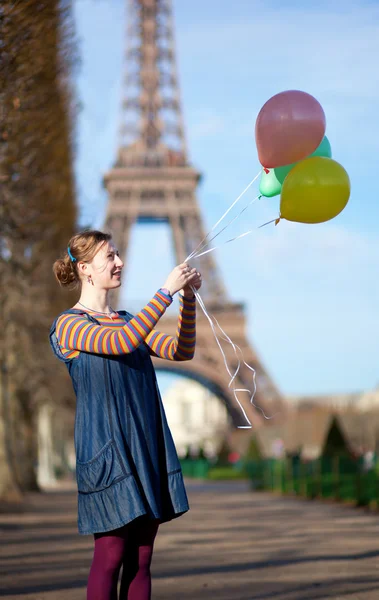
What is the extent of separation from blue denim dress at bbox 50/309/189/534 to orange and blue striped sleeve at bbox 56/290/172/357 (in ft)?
0.33

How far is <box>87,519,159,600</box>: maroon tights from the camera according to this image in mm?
4012

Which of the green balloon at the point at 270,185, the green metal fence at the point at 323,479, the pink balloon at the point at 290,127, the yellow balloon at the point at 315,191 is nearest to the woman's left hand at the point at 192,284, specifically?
the yellow balloon at the point at 315,191

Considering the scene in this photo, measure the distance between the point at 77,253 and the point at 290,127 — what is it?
1.36 meters

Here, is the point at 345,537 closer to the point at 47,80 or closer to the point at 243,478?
the point at 47,80

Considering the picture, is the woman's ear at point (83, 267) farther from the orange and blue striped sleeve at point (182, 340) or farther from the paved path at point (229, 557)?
the paved path at point (229, 557)

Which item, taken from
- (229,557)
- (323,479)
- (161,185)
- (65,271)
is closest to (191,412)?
(161,185)

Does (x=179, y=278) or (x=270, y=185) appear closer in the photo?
(x=179, y=278)

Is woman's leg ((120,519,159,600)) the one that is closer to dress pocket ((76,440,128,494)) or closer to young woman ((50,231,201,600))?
young woman ((50,231,201,600))

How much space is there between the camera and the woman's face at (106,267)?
4289 mm

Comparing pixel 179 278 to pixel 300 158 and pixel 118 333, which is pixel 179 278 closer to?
pixel 118 333

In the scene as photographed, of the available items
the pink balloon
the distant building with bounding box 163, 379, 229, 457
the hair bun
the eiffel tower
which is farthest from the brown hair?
the distant building with bounding box 163, 379, 229, 457

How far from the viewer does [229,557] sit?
8664 millimetres

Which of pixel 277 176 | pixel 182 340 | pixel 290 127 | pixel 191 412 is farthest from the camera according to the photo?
pixel 191 412

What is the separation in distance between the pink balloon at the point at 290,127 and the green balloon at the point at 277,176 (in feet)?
0.43
